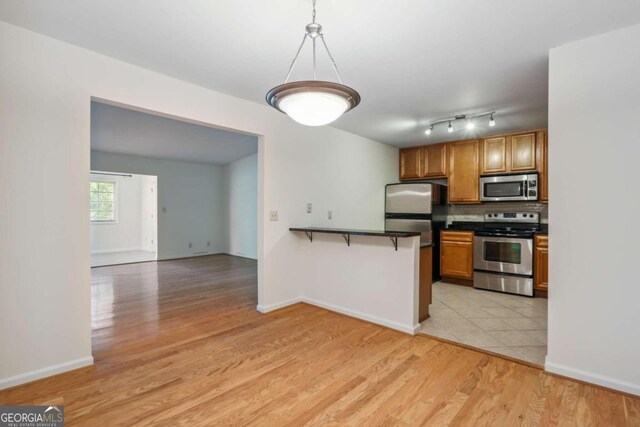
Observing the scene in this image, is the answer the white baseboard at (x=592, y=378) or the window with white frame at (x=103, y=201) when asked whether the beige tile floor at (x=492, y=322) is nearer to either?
the white baseboard at (x=592, y=378)

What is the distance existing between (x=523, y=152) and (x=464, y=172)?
2.74 ft

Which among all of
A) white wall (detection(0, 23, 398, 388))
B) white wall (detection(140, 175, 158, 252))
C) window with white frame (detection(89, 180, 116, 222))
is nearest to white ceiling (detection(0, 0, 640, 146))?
white wall (detection(0, 23, 398, 388))

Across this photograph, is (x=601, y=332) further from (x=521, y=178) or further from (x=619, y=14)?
(x=521, y=178)

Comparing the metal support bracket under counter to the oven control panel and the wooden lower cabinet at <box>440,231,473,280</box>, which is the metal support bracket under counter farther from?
the oven control panel

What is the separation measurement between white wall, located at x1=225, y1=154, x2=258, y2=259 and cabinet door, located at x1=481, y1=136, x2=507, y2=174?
484 centimetres

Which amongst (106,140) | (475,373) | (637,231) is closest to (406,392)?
(475,373)

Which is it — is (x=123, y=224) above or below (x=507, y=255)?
above

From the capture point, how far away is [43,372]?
6.98ft

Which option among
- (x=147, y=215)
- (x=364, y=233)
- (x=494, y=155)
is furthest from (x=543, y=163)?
(x=147, y=215)

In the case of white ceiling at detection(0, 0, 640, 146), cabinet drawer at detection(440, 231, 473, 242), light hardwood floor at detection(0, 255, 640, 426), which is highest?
white ceiling at detection(0, 0, 640, 146)

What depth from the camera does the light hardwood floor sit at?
1.77m

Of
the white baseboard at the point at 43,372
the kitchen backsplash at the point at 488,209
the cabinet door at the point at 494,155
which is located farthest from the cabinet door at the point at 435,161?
the white baseboard at the point at 43,372

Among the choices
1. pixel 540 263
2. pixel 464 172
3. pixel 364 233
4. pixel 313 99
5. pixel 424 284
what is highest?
pixel 464 172

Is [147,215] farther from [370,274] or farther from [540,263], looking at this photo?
[540,263]
